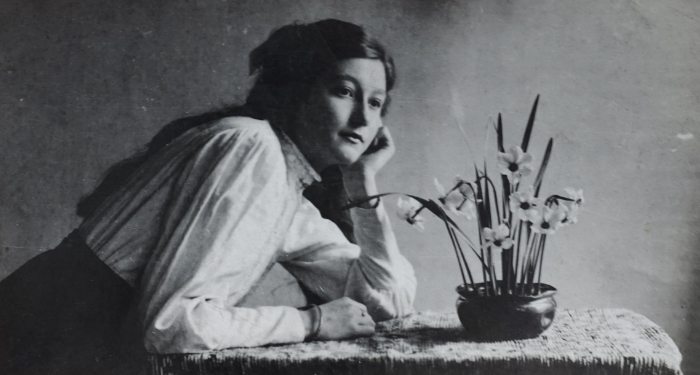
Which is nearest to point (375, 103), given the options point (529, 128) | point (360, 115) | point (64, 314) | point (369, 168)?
point (360, 115)

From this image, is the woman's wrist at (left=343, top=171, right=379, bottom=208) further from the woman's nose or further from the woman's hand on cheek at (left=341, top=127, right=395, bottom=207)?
the woman's nose

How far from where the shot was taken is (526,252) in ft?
5.03

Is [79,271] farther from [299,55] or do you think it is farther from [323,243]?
[299,55]

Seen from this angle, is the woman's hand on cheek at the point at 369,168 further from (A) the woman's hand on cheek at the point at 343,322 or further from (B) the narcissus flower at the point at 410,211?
(A) the woman's hand on cheek at the point at 343,322

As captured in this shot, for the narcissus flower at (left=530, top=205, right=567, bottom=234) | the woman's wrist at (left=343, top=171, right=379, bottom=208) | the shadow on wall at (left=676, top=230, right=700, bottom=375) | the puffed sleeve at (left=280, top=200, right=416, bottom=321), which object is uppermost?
the woman's wrist at (left=343, top=171, right=379, bottom=208)

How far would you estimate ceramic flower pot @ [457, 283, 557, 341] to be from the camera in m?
1.42

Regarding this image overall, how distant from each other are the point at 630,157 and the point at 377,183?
2.39 ft

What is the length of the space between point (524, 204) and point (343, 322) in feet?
1.89

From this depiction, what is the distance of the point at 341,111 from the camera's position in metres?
1.58

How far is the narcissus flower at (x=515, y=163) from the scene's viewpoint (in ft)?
4.97

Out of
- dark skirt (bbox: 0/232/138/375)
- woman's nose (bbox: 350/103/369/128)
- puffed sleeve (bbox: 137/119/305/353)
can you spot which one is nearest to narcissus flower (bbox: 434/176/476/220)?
woman's nose (bbox: 350/103/369/128)

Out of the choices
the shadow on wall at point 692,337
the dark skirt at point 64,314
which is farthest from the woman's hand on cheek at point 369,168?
the shadow on wall at point 692,337

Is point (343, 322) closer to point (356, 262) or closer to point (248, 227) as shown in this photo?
point (356, 262)

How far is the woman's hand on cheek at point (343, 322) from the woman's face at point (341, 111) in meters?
0.39
